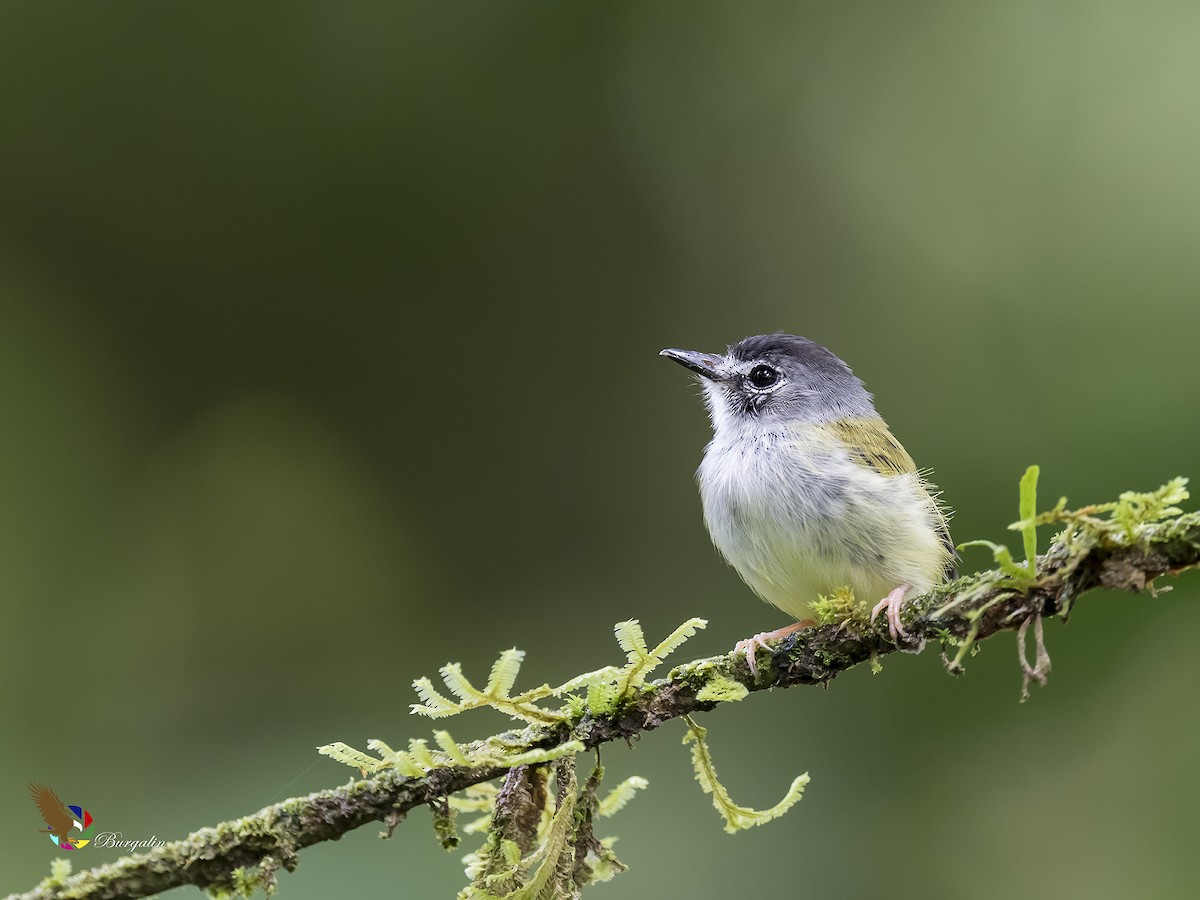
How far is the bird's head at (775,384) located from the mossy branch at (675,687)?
1.58 m

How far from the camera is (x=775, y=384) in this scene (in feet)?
13.7

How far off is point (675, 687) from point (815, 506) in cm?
107

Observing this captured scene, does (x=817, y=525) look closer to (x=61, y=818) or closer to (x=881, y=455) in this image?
(x=881, y=455)

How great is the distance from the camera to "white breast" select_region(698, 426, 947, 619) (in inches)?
127

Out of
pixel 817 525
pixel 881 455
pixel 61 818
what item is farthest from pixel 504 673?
pixel 61 818

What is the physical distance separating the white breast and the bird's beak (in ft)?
2.46

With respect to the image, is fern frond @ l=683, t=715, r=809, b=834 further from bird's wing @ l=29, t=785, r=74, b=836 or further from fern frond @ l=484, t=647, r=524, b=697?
bird's wing @ l=29, t=785, r=74, b=836

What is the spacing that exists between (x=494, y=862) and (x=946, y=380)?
3.67m

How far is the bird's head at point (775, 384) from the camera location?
4.01 metres

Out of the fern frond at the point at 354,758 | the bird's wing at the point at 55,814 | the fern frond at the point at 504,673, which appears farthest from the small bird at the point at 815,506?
the bird's wing at the point at 55,814

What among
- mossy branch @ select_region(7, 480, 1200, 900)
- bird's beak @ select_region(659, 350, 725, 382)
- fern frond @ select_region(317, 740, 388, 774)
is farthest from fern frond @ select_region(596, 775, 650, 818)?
bird's beak @ select_region(659, 350, 725, 382)

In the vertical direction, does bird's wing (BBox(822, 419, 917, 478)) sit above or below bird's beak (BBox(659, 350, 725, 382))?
below


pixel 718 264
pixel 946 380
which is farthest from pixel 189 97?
pixel 946 380

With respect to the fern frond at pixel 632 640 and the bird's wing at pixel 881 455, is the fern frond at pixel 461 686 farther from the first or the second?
the bird's wing at pixel 881 455
